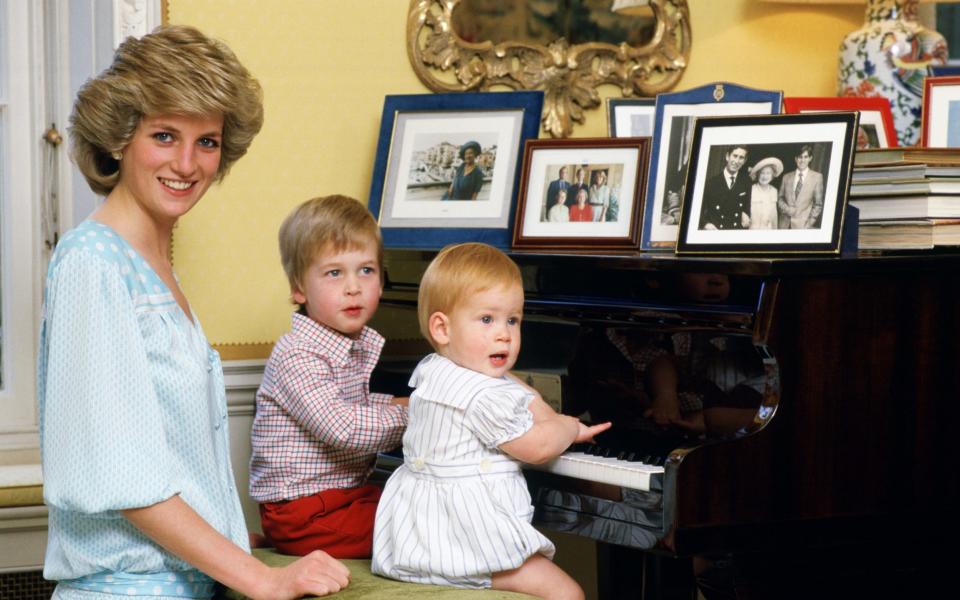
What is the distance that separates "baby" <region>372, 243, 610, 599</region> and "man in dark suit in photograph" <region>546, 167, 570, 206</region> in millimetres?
671

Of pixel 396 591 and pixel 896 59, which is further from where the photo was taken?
pixel 896 59

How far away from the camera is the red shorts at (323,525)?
239 cm

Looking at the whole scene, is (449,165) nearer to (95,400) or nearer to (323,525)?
(323,525)

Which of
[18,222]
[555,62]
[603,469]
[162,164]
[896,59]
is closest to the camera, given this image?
[162,164]

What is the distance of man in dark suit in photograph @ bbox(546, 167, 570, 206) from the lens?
282cm

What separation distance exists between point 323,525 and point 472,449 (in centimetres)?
42

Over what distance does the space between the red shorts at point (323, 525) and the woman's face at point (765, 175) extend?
99cm

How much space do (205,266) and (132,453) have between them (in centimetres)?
138

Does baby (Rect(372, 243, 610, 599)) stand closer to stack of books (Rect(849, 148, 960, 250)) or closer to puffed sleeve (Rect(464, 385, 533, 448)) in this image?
puffed sleeve (Rect(464, 385, 533, 448))

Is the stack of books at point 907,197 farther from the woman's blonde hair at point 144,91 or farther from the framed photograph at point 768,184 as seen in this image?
the woman's blonde hair at point 144,91

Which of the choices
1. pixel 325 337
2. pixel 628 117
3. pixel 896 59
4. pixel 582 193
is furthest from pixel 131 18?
pixel 896 59

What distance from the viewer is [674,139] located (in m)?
2.75

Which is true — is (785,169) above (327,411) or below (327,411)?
above

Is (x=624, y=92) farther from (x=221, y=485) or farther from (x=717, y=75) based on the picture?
(x=221, y=485)
